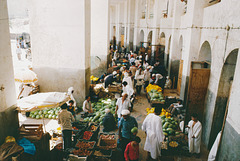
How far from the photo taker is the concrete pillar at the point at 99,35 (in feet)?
53.0

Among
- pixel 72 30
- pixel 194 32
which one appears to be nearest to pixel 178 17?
pixel 194 32

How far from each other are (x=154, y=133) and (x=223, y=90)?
2872 mm

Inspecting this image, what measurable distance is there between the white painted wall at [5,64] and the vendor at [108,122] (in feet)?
10.9

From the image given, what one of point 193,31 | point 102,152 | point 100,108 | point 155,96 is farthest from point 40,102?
point 193,31

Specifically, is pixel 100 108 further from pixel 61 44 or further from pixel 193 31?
pixel 193 31

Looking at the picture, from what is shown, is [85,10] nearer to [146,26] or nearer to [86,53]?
[86,53]

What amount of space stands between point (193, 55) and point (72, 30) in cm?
614

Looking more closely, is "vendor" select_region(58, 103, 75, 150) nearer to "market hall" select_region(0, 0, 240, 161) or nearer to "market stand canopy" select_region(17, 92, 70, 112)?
"market hall" select_region(0, 0, 240, 161)

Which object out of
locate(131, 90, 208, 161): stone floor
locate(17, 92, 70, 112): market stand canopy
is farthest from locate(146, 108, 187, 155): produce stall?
locate(17, 92, 70, 112): market stand canopy

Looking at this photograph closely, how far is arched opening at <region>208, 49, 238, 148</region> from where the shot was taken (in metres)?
6.09

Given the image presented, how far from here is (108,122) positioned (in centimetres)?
745

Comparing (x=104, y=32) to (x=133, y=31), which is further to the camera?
(x=133, y=31)

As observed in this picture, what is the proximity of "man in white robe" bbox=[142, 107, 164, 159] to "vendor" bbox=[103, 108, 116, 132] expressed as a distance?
209 cm

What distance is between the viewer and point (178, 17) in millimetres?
13008
